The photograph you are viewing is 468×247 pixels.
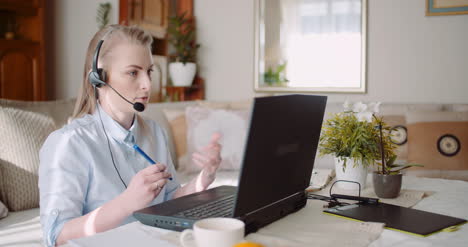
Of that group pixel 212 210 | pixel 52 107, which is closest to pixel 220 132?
pixel 52 107

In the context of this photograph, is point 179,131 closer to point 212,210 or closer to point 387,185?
point 387,185

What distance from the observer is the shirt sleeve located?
1045 millimetres

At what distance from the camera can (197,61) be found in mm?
3648

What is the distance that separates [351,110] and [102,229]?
0.88m

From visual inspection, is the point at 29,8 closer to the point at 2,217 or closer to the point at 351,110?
the point at 2,217

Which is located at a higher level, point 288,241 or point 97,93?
point 97,93

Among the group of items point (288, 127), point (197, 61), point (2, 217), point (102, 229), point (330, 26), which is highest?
point (330, 26)

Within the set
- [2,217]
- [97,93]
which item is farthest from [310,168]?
[2,217]

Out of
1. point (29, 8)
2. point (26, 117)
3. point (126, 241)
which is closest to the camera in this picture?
point (126, 241)

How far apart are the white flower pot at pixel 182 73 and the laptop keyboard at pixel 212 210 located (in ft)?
7.99

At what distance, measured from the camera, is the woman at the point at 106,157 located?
1.02 metres

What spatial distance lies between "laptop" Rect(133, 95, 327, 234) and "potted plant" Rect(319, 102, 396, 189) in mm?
350

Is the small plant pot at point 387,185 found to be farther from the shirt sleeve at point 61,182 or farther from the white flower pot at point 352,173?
the shirt sleeve at point 61,182

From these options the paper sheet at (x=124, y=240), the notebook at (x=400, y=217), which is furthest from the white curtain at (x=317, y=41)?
the paper sheet at (x=124, y=240)
